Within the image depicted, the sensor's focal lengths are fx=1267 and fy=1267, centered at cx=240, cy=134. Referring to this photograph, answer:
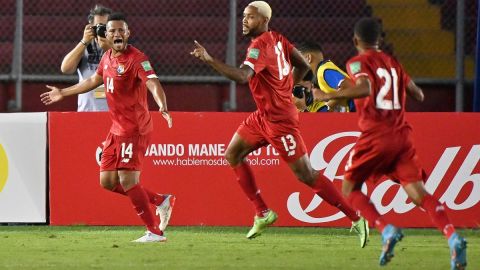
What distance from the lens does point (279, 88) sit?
10.5 meters

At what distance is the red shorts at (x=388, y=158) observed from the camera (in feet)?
28.0

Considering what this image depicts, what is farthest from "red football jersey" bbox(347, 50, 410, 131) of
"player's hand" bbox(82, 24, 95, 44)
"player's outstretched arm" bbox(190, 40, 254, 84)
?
"player's hand" bbox(82, 24, 95, 44)

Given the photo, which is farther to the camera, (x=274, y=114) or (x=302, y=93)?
(x=302, y=93)

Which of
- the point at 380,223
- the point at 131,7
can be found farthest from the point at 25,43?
the point at 380,223

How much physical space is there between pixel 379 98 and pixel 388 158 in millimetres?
412

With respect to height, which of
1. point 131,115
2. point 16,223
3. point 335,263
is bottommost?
point 16,223

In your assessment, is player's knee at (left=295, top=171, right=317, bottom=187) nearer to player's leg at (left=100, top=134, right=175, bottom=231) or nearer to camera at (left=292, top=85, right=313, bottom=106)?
camera at (left=292, top=85, right=313, bottom=106)

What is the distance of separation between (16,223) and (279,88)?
3331 mm

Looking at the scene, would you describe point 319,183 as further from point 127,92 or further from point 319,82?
point 319,82

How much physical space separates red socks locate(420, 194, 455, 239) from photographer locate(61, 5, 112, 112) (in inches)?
182

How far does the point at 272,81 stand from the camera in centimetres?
1045

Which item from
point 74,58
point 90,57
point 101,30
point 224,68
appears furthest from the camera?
point 90,57

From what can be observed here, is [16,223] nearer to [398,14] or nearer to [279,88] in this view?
[279,88]

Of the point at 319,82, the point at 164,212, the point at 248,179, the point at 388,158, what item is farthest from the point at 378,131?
the point at 319,82
